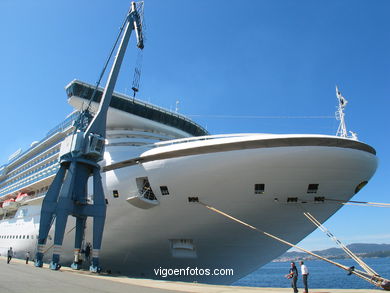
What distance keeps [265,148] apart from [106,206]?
8.85 m

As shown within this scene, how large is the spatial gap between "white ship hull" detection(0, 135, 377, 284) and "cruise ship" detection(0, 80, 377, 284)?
4 centimetres

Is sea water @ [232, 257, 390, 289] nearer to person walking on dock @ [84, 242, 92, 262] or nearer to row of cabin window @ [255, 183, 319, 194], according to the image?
person walking on dock @ [84, 242, 92, 262]

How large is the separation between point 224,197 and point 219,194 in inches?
10.5

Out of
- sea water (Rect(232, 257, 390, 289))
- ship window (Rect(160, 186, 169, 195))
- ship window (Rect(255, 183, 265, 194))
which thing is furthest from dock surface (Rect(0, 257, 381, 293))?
sea water (Rect(232, 257, 390, 289))

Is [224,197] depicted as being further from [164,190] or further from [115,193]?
[115,193]

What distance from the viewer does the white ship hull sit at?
12320 mm

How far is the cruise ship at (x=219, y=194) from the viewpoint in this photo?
12305mm

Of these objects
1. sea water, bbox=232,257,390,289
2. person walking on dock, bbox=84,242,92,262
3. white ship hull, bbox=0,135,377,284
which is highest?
white ship hull, bbox=0,135,377,284

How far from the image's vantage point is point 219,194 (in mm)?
13297

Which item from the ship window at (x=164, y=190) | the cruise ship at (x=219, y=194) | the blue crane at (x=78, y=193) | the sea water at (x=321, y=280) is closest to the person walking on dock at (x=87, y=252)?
the cruise ship at (x=219, y=194)

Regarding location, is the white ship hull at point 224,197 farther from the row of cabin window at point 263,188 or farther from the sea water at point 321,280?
the sea water at point 321,280

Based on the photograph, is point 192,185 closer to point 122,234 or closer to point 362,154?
point 122,234

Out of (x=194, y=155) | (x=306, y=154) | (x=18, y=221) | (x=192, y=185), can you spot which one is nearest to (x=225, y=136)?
(x=194, y=155)

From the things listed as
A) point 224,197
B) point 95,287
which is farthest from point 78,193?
point 95,287
